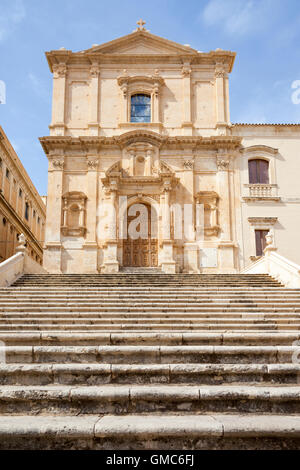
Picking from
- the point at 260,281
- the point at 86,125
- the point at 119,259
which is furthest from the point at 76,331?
the point at 86,125

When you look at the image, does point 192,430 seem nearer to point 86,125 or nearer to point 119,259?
point 119,259

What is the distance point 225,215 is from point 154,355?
15324mm

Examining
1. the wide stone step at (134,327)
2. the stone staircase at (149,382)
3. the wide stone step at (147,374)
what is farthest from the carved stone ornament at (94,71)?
the wide stone step at (147,374)

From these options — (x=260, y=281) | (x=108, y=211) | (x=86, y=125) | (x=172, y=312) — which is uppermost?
(x=86, y=125)

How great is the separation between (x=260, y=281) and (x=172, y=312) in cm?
607

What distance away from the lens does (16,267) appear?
14641mm

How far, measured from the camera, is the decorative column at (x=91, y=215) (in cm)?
2039

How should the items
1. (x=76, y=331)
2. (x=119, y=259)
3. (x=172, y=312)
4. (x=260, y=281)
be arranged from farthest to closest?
1. (x=119, y=259)
2. (x=260, y=281)
3. (x=172, y=312)
4. (x=76, y=331)

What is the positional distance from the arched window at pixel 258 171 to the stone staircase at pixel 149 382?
1348 centimetres

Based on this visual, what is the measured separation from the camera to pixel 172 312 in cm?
961

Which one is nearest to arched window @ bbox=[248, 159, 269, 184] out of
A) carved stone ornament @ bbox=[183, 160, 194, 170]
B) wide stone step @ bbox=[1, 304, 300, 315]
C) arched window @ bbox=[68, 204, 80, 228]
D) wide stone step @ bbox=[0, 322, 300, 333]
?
carved stone ornament @ bbox=[183, 160, 194, 170]

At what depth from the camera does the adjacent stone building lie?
26.5 meters

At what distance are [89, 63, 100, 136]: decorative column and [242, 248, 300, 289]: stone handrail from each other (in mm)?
11301

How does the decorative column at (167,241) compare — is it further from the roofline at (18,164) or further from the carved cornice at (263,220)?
the roofline at (18,164)
